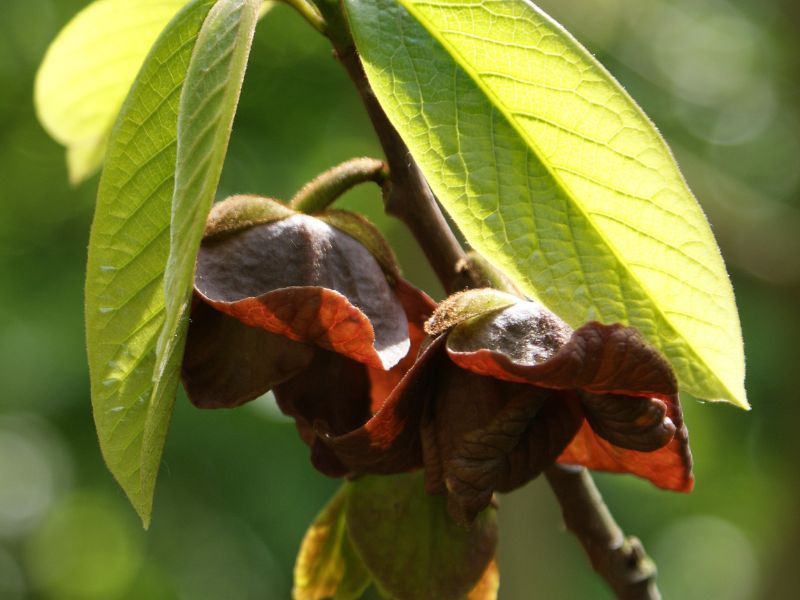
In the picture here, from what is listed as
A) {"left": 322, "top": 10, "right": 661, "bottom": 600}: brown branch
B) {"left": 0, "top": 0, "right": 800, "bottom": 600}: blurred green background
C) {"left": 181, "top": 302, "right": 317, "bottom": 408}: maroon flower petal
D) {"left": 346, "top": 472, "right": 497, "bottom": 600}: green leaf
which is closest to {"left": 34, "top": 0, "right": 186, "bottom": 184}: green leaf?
{"left": 322, "top": 10, "right": 661, "bottom": 600}: brown branch

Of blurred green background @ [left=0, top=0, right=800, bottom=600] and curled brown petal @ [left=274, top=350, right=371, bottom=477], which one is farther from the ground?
curled brown petal @ [left=274, top=350, right=371, bottom=477]

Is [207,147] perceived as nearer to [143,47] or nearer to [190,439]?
[143,47]

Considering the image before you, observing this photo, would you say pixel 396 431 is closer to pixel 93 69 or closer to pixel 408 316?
pixel 408 316

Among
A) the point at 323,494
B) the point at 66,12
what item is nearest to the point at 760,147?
the point at 323,494

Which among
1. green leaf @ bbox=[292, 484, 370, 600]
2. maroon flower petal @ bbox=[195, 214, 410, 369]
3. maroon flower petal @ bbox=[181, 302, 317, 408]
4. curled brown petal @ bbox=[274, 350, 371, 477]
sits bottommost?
green leaf @ bbox=[292, 484, 370, 600]

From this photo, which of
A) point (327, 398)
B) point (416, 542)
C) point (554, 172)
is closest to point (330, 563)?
point (416, 542)

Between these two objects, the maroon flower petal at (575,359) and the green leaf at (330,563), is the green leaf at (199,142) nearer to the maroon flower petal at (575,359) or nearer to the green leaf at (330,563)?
the maroon flower petal at (575,359)

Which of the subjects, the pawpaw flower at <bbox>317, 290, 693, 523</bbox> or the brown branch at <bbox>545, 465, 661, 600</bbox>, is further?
the brown branch at <bbox>545, 465, 661, 600</bbox>

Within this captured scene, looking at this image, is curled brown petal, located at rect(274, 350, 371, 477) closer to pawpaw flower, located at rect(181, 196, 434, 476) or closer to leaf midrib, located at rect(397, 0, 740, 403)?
pawpaw flower, located at rect(181, 196, 434, 476)
